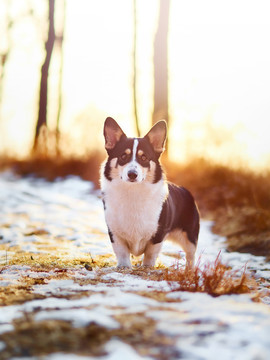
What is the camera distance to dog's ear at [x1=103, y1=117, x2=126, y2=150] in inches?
200

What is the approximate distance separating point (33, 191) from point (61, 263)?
7466 mm

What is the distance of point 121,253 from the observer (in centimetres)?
488

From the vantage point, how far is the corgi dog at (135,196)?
15.9ft

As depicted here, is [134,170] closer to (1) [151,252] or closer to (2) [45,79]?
(1) [151,252]

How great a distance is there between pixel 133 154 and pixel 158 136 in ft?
1.63

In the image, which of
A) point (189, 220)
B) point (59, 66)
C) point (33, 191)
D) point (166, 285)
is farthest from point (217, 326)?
point (59, 66)

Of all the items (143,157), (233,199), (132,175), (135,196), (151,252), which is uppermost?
(143,157)

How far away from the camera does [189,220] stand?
589cm

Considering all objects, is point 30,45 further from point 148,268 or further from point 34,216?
point 148,268

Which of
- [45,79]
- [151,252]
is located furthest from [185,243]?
[45,79]

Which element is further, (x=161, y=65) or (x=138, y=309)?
(x=161, y=65)

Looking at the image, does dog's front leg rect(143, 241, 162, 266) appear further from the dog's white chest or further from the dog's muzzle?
the dog's muzzle

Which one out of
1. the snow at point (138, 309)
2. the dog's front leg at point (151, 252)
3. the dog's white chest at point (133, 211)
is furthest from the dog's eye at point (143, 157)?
the snow at point (138, 309)

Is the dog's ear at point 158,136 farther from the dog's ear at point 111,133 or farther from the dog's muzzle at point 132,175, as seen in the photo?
the dog's muzzle at point 132,175
